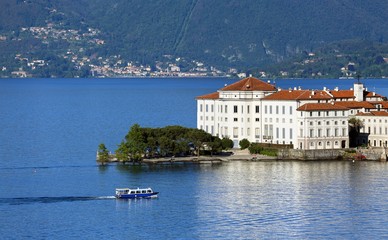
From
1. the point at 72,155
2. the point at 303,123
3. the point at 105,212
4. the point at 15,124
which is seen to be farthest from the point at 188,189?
the point at 15,124

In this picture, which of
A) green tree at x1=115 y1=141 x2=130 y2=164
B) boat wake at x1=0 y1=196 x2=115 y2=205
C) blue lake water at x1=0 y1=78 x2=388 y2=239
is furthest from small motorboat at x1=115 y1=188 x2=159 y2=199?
green tree at x1=115 y1=141 x2=130 y2=164

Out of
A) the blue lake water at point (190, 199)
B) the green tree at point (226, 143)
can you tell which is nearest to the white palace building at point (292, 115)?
the green tree at point (226, 143)

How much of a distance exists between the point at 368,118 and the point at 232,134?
826cm

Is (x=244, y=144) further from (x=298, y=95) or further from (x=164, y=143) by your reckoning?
(x=164, y=143)

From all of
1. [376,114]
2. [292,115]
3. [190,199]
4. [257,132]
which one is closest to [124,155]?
[257,132]

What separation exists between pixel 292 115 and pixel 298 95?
1.35 m

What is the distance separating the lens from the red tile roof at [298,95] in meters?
73.5

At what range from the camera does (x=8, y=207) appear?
55.1 metres

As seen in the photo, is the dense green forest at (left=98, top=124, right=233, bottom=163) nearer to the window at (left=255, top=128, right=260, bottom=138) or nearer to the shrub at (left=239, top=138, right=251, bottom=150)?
the shrub at (left=239, top=138, right=251, bottom=150)

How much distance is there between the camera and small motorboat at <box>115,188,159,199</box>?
57469mm

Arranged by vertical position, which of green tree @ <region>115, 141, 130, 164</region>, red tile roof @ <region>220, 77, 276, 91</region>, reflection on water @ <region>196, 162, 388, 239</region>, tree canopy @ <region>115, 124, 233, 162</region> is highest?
red tile roof @ <region>220, 77, 276, 91</region>

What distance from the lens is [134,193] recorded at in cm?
5766

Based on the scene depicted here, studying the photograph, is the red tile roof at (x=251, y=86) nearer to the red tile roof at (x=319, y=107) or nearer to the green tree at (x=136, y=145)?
the red tile roof at (x=319, y=107)

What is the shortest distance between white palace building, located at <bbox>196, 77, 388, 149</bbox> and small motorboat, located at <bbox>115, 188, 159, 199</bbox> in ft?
54.7
